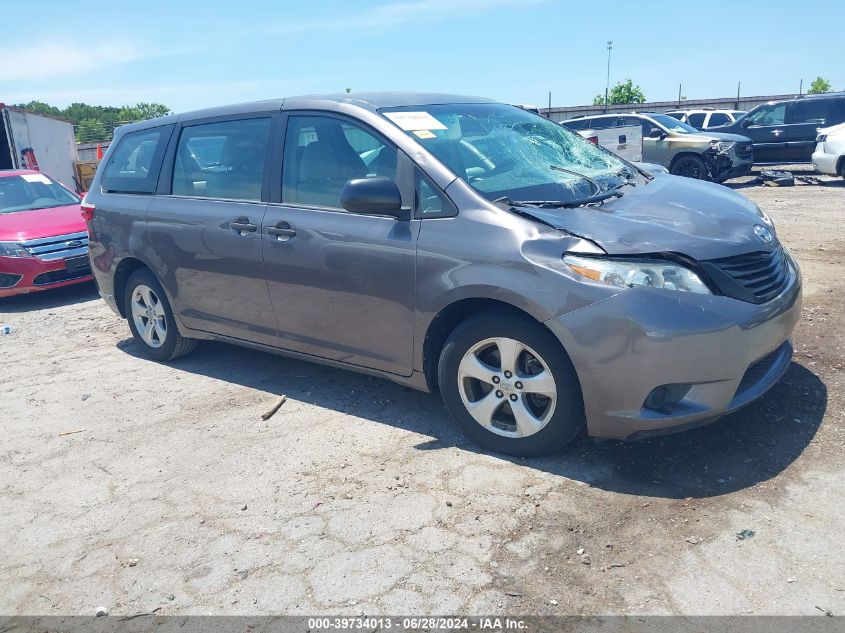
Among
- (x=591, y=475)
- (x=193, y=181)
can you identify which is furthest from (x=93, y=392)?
(x=591, y=475)

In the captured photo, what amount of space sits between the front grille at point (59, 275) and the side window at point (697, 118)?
19209mm

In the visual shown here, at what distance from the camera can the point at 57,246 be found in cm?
865

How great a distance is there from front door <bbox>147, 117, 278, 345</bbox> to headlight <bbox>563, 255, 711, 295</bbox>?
2.22 m

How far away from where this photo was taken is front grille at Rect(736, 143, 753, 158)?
15.7 meters

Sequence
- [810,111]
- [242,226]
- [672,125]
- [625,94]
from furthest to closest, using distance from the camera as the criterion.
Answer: [625,94] → [810,111] → [672,125] → [242,226]

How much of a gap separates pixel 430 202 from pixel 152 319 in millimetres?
2941

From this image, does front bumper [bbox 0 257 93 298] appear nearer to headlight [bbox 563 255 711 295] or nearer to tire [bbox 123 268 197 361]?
tire [bbox 123 268 197 361]

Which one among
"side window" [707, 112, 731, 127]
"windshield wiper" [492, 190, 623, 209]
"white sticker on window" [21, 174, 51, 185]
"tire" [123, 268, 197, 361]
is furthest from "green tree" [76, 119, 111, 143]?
"windshield wiper" [492, 190, 623, 209]

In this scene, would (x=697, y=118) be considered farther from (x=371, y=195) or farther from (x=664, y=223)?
(x=371, y=195)

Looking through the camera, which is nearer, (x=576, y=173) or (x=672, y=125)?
(x=576, y=173)

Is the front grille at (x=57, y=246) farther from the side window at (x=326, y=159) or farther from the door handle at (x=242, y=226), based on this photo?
the side window at (x=326, y=159)

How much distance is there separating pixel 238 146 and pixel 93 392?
208 centimetres

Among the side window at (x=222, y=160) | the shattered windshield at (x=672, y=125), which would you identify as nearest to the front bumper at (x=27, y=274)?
the side window at (x=222, y=160)

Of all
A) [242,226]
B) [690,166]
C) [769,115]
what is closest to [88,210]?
[242,226]
